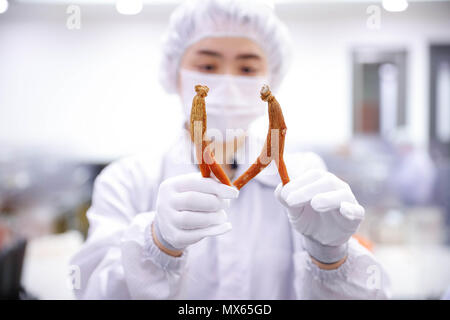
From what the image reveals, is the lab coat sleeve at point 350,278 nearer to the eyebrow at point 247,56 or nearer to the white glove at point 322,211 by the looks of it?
the white glove at point 322,211

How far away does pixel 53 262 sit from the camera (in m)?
1.46

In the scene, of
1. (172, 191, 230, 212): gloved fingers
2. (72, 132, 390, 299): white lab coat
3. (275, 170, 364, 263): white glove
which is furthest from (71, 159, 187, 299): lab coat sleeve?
(275, 170, 364, 263): white glove

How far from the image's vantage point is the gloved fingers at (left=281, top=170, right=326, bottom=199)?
47 centimetres

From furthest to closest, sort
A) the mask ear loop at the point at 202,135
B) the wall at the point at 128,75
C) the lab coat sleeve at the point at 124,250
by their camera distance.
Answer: the wall at the point at 128,75
the lab coat sleeve at the point at 124,250
the mask ear loop at the point at 202,135

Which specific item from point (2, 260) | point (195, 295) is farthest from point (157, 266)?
point (2, 260)

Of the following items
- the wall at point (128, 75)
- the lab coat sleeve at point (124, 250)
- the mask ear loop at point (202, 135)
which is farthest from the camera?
the wall at point (128, 75)

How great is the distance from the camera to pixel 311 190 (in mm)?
469

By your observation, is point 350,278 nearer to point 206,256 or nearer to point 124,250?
point 206,256

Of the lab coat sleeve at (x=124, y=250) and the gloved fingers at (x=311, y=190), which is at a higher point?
the gloved fingers at (x=311, y=190)

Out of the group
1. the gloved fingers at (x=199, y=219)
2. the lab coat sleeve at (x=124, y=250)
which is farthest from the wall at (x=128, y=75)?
the gloved fingers at (x=199, y=219)

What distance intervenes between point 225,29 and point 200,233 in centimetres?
38

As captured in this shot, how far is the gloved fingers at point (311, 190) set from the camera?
0.46 m

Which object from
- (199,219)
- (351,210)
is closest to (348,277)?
(351,210)
